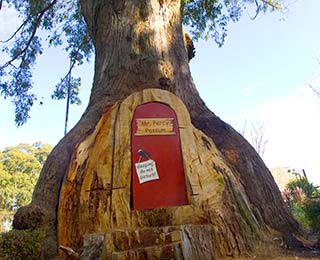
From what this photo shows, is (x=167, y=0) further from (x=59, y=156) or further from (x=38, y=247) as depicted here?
(x=38, y=247)

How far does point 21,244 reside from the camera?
222 cm

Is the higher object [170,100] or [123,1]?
[123,1]

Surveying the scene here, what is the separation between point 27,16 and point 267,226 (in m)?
7.78

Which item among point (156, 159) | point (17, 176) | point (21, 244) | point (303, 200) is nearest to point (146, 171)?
point (156, 159)

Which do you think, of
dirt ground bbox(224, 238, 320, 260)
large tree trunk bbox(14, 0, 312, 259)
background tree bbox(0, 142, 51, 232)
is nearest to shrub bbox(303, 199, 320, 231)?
large tree trunk bbox(14, 0, 312, 259)

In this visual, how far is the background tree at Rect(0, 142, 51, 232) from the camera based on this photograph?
25938 mm

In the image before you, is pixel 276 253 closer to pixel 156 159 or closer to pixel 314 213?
pixel 314 213

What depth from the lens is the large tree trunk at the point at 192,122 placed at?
2529 mm

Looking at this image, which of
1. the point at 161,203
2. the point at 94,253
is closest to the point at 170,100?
the point at 161,203

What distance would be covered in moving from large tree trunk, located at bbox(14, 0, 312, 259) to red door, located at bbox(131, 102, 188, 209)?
214mm

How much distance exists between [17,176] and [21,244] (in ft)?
99.1

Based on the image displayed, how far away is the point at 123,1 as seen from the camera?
14.7 ft

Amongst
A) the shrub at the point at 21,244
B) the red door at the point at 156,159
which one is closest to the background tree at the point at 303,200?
the red door at the point at 156,159

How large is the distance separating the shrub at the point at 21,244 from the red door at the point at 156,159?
822mm
